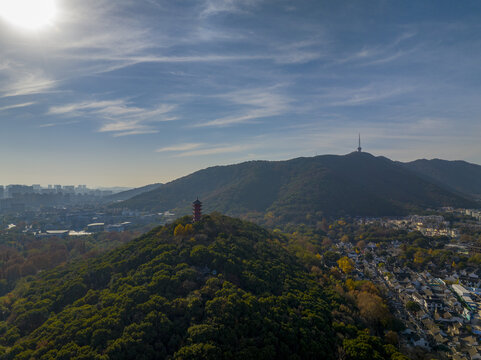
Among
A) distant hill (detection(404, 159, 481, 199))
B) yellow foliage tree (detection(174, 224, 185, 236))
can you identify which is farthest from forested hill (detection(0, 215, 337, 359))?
distant hill (detection(404, 159, 481, 199))

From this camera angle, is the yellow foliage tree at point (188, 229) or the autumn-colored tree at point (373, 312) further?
the yellow foliage tree at point (188, 229)

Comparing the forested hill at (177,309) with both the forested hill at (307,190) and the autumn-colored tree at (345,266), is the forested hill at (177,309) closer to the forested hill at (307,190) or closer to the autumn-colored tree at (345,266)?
the autumn-colored tree at (345,266)

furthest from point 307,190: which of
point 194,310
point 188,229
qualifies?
point 194,310

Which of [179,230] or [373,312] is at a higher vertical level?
[179,230]

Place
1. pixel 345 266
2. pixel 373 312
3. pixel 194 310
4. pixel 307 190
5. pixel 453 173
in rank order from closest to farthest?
pixel 194 310, pixel 373 312, pixel 345 266, pixel 307 190, pixel 453 173

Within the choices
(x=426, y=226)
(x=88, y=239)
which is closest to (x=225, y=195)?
(x=88, y=239)

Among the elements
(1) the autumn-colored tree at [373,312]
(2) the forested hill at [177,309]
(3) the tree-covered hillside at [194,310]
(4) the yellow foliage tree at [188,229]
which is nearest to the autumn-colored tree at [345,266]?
(3) the tree-covered hillside at [194,310]

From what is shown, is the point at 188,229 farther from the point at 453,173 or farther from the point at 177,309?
the point at 453,173

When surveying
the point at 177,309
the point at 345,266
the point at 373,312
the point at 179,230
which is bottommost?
the point at 345,266
